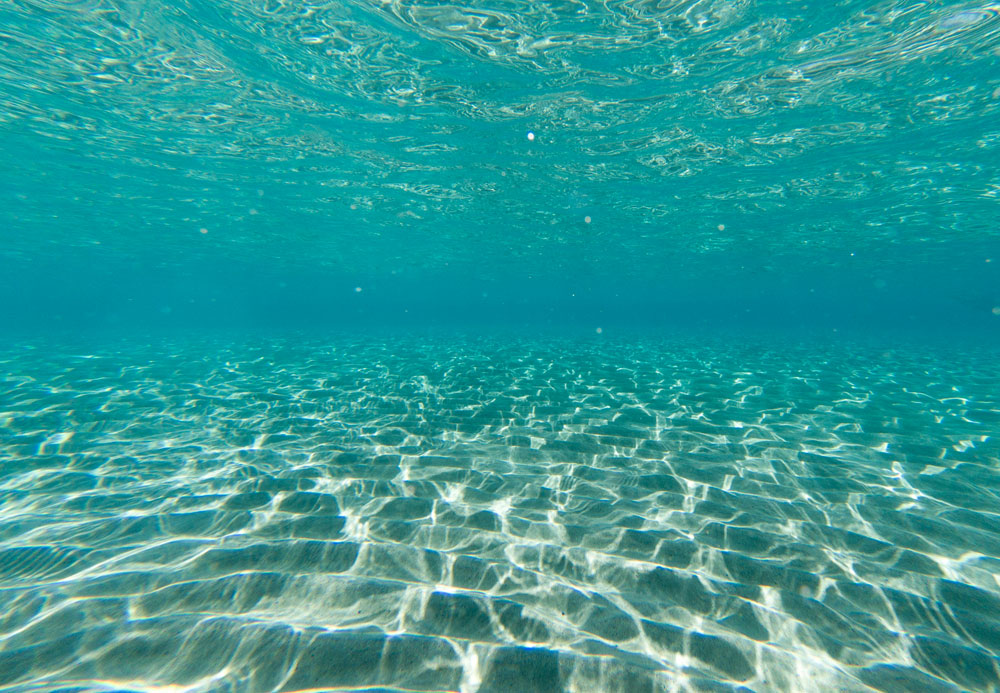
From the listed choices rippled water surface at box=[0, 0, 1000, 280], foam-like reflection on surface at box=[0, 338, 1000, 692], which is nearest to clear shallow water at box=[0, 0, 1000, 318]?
rippled water surface at box=[0, 0, 1000, 280]

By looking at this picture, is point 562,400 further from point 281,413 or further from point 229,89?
point 229,89

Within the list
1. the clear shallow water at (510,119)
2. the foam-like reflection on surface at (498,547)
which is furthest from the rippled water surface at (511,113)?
the foam-like reflection on surface at (498,547)

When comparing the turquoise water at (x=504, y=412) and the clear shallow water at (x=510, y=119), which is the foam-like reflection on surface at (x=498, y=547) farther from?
the clear shallow water at (x=510, y=119)

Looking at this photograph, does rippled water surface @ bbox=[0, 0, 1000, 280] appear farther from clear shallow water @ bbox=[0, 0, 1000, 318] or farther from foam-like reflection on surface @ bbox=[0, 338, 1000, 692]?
foam-like reflection on surface @ bbox=[0, 338, 1000, 692]

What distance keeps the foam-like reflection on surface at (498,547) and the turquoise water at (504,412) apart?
36 millimetres

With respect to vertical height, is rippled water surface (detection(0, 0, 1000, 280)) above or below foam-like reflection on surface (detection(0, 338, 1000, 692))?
above

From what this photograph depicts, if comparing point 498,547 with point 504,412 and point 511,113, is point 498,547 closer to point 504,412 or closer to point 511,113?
point 504,412

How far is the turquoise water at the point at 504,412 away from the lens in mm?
3080

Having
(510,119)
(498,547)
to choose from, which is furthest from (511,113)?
(498,547)

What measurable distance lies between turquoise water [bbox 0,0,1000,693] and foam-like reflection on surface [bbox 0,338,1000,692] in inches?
1.4

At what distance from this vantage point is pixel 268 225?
101 ft

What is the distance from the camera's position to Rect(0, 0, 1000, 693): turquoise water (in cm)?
308

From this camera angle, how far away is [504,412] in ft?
30.3

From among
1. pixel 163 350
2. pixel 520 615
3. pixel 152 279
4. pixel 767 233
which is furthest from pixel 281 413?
pixel 152 279
